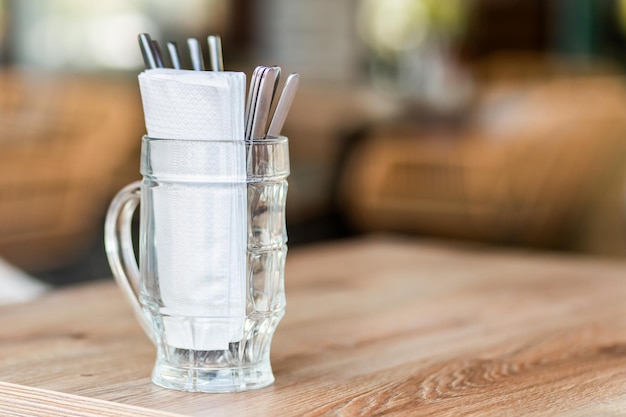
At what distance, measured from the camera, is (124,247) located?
666 mm

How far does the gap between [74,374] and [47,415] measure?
0.23 ft

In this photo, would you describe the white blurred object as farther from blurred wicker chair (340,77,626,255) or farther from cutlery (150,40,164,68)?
blurred wicker chair (340,77,626,255)

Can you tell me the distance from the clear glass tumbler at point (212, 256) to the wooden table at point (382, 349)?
2 cm

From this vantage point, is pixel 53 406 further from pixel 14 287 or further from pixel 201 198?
pixel 14 287

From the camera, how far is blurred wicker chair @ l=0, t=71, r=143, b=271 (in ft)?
9.86

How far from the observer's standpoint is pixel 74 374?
67 centimetres

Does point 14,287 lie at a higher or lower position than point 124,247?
lower

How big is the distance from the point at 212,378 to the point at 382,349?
21 centimetres

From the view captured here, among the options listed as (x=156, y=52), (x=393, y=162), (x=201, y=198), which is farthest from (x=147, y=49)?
(x=393, y=162)

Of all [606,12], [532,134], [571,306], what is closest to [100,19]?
[606,12]

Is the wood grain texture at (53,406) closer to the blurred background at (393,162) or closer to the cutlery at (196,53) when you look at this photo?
the cutlery at (196,53)

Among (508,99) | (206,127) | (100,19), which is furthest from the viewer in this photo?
(100,19)

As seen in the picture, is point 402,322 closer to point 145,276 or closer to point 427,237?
point 145,276

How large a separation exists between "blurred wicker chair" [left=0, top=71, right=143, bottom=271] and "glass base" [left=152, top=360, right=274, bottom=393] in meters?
2.38
